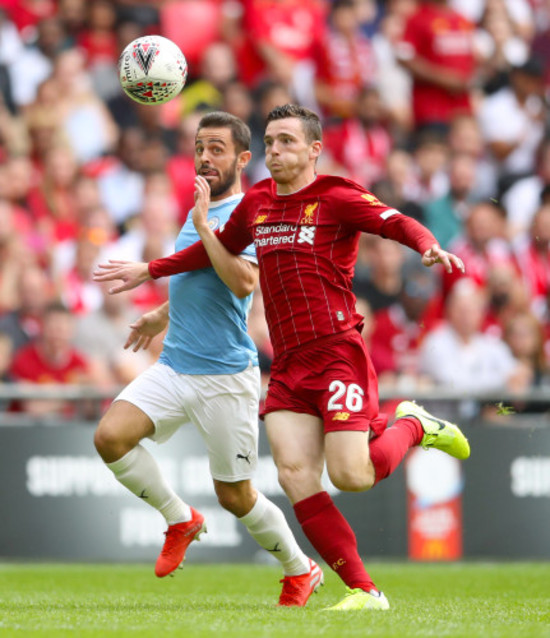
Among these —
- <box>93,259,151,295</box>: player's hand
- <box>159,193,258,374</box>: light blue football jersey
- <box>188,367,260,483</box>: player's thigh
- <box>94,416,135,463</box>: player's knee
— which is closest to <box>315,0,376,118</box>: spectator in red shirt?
<box>159,193,258,374</box>: light blue football jersey

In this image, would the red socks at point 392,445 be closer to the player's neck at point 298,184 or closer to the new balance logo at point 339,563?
the new balance logo at point 339,563

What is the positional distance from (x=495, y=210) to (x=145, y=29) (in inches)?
179

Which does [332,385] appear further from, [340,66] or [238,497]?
[340,66]

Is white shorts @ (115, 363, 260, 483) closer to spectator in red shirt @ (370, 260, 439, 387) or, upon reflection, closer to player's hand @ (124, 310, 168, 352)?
player's hand @ (124, 310, 168, 352)

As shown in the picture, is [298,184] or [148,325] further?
[148,325]

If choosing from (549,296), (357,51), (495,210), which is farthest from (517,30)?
(549,296)

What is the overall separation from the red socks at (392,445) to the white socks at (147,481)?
1357 millimetres

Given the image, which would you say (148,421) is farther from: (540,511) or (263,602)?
(540,511)

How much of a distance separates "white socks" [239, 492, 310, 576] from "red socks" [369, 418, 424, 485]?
89cm

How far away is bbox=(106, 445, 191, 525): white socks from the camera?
7.50m

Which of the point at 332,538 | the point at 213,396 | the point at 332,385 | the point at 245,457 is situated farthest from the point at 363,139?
the point at 332,538

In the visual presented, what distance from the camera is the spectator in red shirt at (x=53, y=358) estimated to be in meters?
11.4

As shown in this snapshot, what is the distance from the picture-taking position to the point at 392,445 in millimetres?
6941

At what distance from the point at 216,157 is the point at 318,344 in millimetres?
1375
